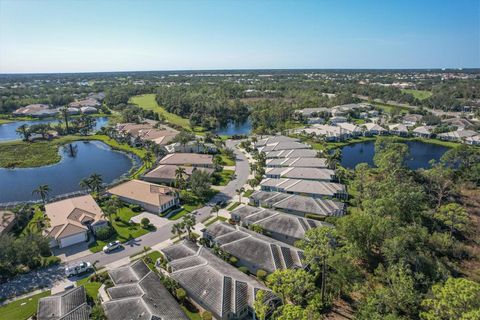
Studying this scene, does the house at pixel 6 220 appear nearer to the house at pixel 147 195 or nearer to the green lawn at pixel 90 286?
the house at pixel 147 195

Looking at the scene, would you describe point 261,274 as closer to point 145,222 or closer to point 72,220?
point 145,222

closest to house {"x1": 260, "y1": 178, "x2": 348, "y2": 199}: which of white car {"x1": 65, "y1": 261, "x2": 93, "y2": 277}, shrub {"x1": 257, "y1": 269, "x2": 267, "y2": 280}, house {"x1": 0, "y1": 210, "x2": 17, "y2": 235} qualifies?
shrub {"x1": 257, "y1": 269, "x2": 267, "y2": 280}

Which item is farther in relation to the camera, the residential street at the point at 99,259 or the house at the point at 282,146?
the house at the point at 282,146

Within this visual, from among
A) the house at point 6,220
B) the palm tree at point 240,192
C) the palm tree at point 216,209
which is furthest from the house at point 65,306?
the palm tree at point 240,192

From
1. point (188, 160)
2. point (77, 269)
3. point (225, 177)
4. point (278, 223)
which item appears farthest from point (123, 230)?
point (188, 160)

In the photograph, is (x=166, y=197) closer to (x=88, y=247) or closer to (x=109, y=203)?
(x=109, y=203)

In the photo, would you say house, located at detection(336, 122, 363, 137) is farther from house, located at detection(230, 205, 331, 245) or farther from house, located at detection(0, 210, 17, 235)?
house, located at detection(0, 210, 17, 235)
